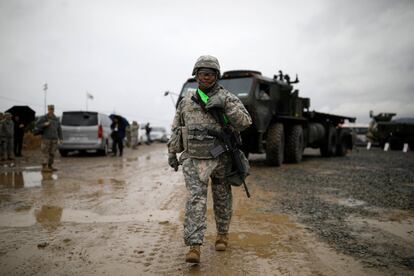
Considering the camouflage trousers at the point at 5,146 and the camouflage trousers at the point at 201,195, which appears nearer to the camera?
the camouflage trousers at the point at 201,195

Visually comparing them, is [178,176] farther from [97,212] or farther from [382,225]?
[382,225]

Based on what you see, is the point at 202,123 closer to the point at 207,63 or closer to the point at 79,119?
the point at 207,63

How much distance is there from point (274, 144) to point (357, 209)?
4931 millimetres

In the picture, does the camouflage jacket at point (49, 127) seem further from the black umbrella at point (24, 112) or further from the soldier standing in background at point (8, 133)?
the black umbrella at point (24, 112)

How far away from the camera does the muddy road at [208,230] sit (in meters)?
3.04

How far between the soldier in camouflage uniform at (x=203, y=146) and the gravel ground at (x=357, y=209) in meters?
1.29

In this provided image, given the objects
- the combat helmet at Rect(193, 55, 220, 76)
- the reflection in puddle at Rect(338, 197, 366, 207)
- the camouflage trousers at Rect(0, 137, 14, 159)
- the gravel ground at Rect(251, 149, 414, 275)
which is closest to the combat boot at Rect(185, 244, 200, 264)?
the gravel ground at Rect(251, 149, 414, 275)

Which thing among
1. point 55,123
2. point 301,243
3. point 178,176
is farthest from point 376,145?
point 301,243

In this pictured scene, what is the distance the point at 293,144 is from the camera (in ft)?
37.4

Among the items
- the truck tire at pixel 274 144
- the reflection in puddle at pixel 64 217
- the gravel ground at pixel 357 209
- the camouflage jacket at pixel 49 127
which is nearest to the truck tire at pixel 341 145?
the truck tire at pixel 274 144

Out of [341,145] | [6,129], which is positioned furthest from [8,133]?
[341,145]

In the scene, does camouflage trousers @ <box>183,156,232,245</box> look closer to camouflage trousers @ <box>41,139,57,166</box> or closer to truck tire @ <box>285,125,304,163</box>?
camouflage trousers @ <box>41,139,57,166</box>

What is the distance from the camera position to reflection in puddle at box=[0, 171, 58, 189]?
7272 millimetres

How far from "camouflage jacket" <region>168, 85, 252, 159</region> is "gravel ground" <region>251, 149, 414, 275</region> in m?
A: 1.65
